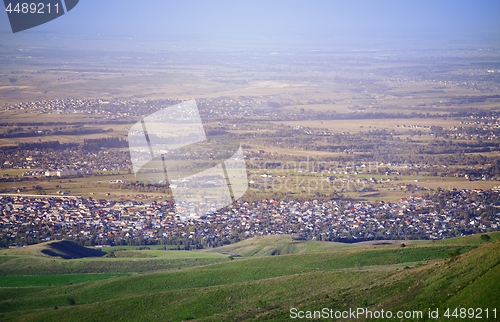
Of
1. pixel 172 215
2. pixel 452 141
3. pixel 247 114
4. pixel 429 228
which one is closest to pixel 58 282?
pixel 172 215

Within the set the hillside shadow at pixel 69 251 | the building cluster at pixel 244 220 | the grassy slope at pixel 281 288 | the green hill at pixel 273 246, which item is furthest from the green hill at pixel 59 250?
the grassy slope at pixel 281 288

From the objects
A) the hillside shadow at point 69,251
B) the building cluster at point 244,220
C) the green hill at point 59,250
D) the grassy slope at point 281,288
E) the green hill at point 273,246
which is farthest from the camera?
the building cluster at point 244,220

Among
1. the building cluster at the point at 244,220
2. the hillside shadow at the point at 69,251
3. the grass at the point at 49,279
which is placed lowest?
the building cluster at the point at 244,220

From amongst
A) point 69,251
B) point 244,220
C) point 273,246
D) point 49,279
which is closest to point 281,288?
point 49,279

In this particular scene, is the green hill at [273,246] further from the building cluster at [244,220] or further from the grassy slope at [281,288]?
the grassy slope at [281,288]

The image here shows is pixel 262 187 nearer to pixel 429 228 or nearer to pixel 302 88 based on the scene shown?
pixel 429 228

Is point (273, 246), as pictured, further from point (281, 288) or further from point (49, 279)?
point (281, 288)
